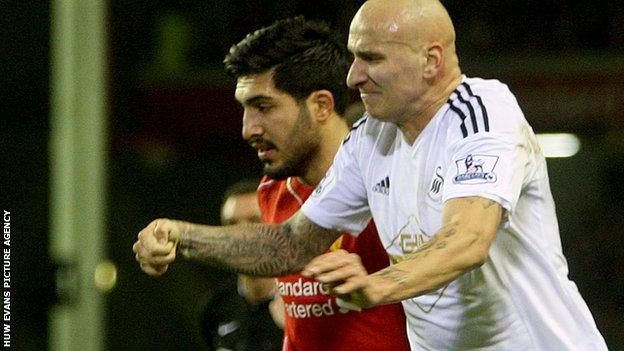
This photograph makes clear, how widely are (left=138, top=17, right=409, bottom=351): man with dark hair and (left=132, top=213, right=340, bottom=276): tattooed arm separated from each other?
121 millimetres

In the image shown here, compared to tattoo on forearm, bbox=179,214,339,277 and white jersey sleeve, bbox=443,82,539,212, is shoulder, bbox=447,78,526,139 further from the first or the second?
tattoo on forearm, bbox=179,214,339,277

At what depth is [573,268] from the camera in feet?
13.8

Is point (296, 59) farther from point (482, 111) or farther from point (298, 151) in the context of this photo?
point (482, 111)

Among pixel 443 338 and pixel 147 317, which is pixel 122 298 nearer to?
pixel 147 317

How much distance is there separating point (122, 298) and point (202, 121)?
874 millimetres

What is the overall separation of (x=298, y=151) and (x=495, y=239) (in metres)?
0.67

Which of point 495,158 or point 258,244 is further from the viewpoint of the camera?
point 258,244

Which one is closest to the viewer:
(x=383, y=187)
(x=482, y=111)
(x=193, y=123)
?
(x=482, y=111)

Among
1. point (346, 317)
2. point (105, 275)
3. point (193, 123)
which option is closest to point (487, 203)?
point (346, 317)

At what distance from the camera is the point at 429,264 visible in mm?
1892

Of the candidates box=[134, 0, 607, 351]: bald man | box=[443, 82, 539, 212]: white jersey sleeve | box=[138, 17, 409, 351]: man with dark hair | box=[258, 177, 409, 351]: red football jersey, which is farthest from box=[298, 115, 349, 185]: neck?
box=[443, 82, 539, 212]: white jersey sleeve

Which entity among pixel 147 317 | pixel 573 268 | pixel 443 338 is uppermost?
pixel 443 338

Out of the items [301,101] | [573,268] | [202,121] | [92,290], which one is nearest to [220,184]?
[202,121]

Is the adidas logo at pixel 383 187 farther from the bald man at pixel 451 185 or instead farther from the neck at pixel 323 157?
the neck at pixel 323 157
